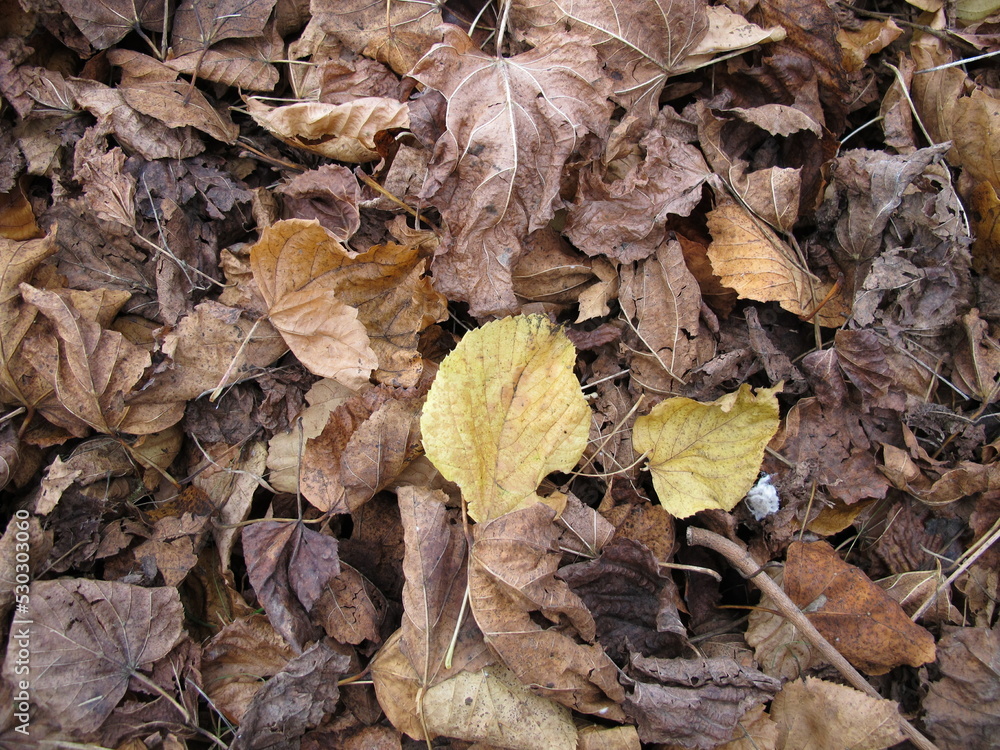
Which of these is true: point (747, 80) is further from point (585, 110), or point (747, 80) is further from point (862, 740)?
point (862, 740)

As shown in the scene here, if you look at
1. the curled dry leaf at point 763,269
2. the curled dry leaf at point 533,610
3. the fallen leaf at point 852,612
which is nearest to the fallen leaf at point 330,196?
the curled dry leaf at point 533,610

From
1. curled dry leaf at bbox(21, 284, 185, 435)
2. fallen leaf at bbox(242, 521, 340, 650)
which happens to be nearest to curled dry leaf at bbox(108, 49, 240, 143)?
curled dry leaf at bbox(21, 284, 185, 435)

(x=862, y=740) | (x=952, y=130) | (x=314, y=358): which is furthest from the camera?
(x=952, y=130)

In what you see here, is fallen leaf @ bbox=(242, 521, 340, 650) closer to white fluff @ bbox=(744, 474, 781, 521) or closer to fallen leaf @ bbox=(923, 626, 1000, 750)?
white fluff @ bbox=(744, 474, 781, 521)

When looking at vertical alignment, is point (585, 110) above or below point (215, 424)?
above

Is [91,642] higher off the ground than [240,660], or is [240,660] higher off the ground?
[91,642]

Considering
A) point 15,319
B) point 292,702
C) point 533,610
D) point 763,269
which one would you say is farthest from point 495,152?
point 292,702

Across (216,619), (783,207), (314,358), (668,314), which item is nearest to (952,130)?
(783,207)

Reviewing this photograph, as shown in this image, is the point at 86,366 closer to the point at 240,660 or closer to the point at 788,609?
the point at 240,660
